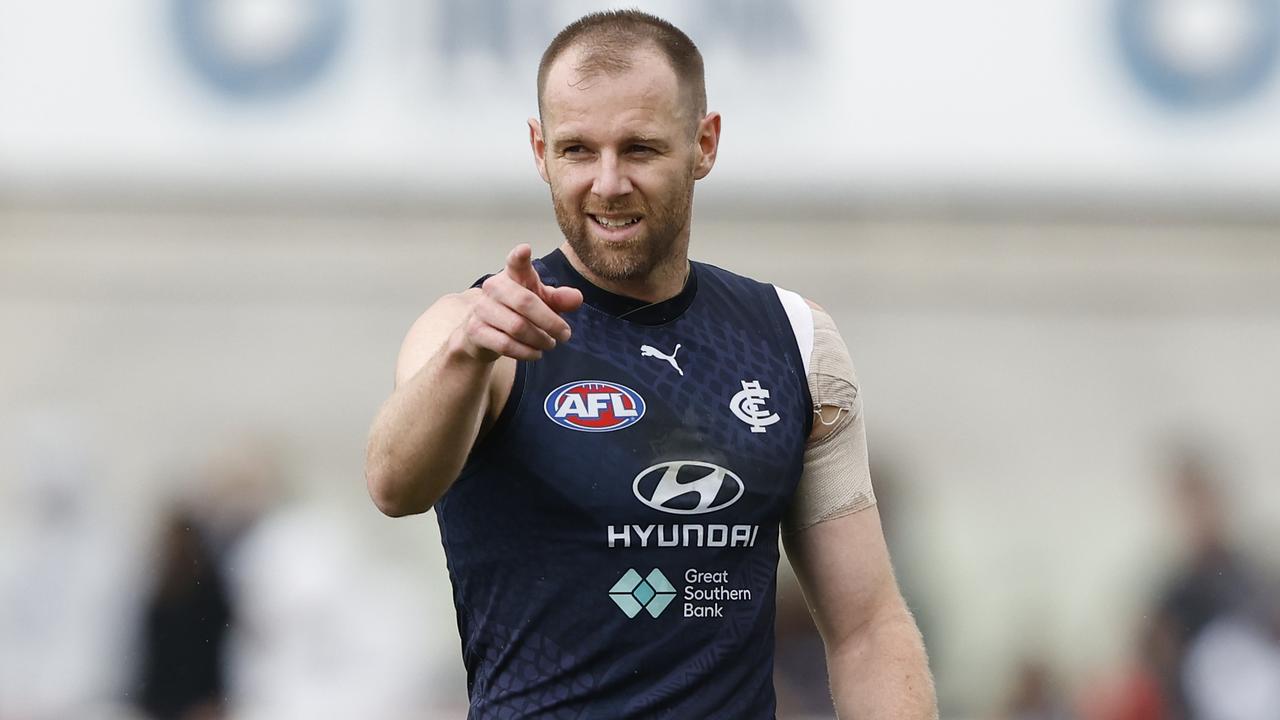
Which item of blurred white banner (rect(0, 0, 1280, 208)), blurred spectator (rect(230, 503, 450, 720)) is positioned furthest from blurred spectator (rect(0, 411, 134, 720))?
blurred white banner (rect(0, 0, 1280, 208))

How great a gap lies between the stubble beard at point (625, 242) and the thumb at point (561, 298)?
1.34 feet

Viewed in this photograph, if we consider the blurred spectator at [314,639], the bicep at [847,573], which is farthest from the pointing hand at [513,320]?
the blurred spectator at [314,639]

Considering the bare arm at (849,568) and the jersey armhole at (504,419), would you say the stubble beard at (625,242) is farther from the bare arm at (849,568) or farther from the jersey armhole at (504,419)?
the bare arm at (849,568)

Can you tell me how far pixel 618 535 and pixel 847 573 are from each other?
21.7 inches

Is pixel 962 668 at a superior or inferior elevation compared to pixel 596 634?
inferior

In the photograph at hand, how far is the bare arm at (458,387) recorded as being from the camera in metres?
2.58

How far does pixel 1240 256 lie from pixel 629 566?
7160mm

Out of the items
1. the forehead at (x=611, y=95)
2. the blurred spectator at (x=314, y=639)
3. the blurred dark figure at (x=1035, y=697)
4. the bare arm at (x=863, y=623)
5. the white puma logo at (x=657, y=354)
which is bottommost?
the blurred dark figure at (x=1035, y=697)

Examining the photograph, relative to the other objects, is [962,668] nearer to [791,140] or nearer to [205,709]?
[791,140]

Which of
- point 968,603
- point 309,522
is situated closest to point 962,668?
point 968,603

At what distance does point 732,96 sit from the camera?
9.23 metres

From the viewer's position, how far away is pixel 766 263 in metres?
9.45

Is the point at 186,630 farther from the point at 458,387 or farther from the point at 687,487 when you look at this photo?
the point at 458,387

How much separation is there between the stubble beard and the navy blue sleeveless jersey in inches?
3.3
